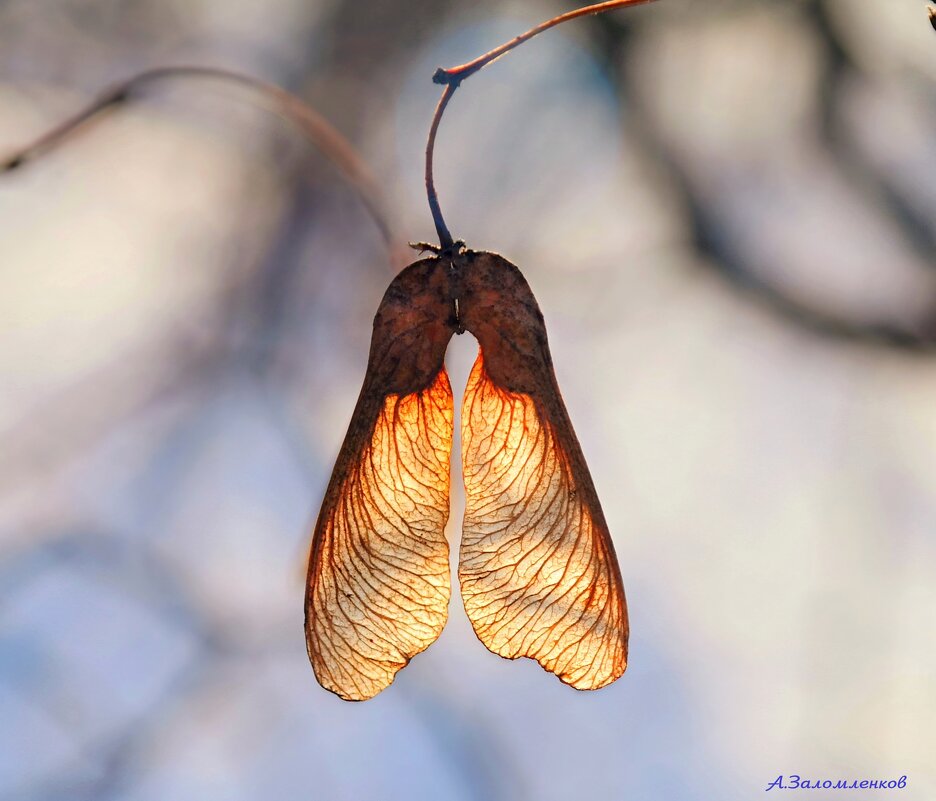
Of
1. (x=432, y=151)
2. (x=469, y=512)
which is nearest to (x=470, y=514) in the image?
(x=469, y=512)

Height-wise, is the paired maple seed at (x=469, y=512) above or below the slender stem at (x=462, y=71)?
below

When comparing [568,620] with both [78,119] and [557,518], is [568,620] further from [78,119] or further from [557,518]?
[78,119]

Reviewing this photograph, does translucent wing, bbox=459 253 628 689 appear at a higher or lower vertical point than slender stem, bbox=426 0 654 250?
lower

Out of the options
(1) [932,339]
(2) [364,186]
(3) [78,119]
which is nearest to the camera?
(3) [78,119]

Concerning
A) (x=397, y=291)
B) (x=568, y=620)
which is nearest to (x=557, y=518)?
(x=568, y=620)

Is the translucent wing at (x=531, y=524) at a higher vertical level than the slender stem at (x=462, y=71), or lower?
lower
